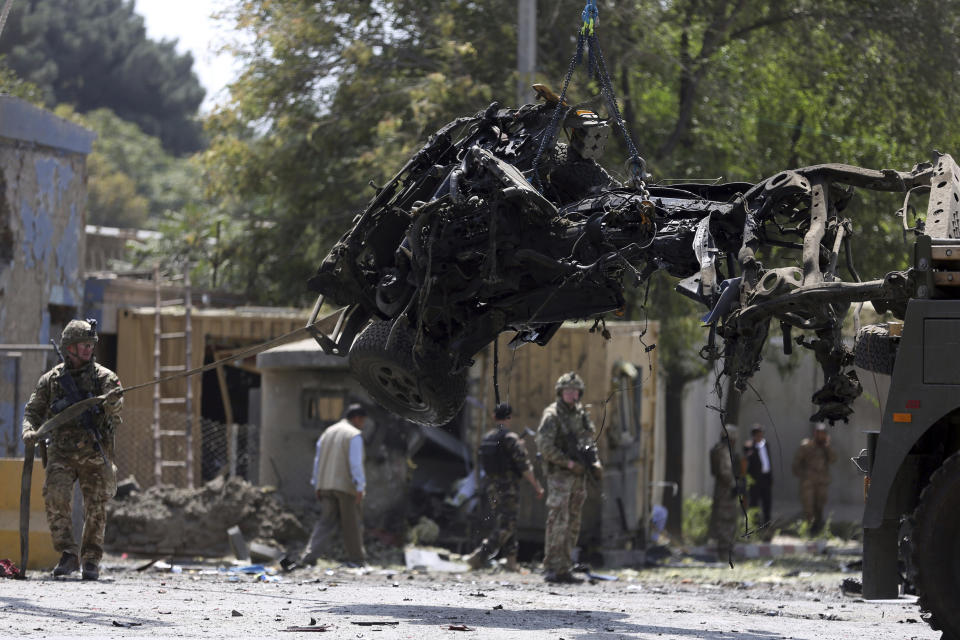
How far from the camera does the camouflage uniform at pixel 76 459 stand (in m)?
13.5

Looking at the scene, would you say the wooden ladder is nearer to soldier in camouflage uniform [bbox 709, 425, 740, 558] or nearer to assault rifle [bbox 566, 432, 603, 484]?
assault rifle [bbox 566, 432, 603, 484]

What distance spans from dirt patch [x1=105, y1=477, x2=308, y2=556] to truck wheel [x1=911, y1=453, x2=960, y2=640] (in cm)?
1131

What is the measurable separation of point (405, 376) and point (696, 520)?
15.3 meters

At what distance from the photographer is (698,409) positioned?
30.7 m

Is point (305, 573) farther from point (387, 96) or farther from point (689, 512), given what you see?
point (689, 512)

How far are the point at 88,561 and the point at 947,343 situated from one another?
333 inches

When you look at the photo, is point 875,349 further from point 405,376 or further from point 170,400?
point 170,400

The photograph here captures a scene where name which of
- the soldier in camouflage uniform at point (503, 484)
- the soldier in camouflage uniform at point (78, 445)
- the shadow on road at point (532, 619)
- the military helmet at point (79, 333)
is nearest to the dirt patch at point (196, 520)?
the soldier in camouflage uniform at point (503, 484)

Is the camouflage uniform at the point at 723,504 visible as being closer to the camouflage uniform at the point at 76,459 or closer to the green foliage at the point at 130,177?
the camouflage uniform at the point at 76,459

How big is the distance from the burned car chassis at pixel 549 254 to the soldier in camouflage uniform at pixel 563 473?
4.32m

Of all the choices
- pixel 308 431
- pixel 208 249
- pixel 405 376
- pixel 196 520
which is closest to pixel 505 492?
pixel 308 431

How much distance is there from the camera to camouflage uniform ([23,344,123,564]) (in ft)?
44.2

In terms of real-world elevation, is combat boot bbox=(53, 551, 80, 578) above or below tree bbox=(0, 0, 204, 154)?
below

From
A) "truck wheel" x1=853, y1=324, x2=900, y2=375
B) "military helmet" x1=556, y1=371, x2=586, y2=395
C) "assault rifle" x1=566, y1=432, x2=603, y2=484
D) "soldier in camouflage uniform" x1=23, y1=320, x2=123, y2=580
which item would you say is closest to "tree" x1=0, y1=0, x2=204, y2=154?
"military helmet" x1=556, y1=371, x2=586, y2=395
